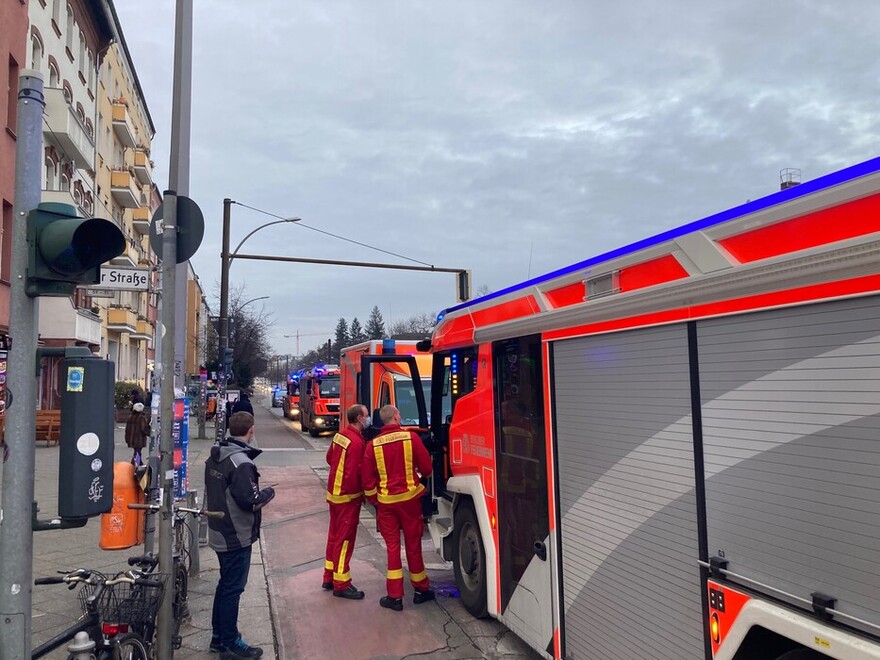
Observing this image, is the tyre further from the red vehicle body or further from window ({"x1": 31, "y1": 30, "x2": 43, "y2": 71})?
the red vehicle body

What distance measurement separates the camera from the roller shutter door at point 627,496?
120 inches

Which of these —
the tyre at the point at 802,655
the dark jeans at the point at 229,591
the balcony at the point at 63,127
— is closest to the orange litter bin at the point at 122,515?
the dark jeans at the point at 229,591

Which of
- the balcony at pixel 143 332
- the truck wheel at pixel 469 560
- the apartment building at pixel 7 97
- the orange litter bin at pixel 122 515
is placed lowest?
the truck wheel at pixel 469 560

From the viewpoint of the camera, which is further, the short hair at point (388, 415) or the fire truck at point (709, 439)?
the short hair at point (388, 415)

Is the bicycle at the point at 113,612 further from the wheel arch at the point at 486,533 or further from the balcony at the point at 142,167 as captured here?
the balcony at the point at 142,167

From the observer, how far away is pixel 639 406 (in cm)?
337

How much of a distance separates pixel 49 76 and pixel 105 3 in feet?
22.7

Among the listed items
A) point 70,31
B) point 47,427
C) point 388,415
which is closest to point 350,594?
point 388,415

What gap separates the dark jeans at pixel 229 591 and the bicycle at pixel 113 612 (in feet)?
2.96

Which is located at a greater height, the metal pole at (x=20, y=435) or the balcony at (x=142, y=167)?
the balcony at (x=142, y=167)

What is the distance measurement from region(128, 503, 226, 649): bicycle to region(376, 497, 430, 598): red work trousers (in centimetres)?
157

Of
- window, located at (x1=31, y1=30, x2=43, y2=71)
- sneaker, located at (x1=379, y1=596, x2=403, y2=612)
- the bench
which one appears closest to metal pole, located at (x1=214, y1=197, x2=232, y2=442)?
the bench

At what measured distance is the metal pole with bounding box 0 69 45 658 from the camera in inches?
109

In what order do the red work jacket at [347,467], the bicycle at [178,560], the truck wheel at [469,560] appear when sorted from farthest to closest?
the red work jacket at [347,467] → the truck wheel at [469,560] → the bicycle at [178,560]
